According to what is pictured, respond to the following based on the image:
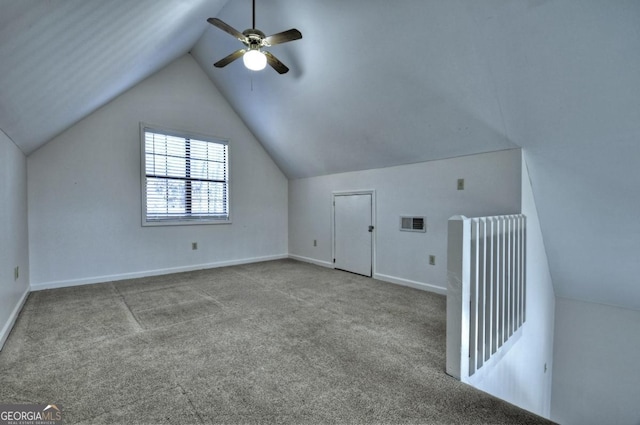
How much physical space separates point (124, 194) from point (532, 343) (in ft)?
18.5

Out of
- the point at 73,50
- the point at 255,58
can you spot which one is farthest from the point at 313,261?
the point at 73,50

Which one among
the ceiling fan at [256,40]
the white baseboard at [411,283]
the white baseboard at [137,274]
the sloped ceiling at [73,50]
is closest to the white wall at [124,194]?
the white baseboard at [137,274]

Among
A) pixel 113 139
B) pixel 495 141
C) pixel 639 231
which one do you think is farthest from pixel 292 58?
pixel 639 231

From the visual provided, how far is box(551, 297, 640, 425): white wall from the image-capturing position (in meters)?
3.25

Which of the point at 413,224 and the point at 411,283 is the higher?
the point at 413,224

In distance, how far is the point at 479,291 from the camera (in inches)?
79.9

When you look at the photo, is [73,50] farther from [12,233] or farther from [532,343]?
[532,343]

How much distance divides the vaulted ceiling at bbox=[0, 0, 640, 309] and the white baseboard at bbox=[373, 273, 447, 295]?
130 cm

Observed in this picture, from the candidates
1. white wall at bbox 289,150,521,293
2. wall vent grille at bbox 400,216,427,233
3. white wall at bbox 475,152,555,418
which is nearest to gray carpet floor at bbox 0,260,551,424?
white wall at bbox 289,150,521,293

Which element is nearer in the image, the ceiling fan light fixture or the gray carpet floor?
the gray carpet floor

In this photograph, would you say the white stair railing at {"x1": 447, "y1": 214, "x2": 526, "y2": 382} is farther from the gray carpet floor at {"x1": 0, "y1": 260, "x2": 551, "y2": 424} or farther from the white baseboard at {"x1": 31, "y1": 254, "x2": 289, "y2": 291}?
the white baseboard at {"x1": 31, "y1": 254, "x2": 289, "y2": 291}

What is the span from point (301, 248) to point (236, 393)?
4176 mm

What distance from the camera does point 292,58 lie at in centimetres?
358

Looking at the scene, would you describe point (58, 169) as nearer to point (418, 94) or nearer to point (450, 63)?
point (418, 94)
